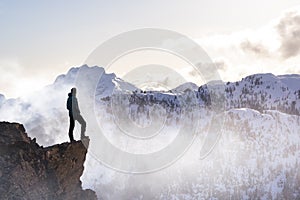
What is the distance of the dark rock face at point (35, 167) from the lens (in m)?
33.4

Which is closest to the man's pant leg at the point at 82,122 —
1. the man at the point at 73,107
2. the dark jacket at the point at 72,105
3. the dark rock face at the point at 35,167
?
the man at the point at 73,107

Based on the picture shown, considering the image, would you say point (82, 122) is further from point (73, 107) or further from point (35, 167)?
point (35, 167)

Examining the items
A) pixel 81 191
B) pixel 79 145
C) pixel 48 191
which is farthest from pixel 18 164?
pixel 81 191

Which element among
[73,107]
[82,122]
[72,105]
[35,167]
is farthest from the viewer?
[82,122]

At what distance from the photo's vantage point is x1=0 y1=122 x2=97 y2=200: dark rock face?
110 ft

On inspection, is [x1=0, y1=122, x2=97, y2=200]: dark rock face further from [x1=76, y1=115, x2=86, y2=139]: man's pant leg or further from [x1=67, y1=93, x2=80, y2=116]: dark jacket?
[x1=67, y1=93, x2=80, y2=116]: dark jacket

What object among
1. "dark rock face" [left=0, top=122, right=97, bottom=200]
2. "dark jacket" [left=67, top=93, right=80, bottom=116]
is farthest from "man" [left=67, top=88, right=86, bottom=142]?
"dark rock face" [left=0, top=122, right=97, bottom=200]

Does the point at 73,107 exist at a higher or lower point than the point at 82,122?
higher

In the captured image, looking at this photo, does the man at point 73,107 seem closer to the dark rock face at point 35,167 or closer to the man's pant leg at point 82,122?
the man's pant leg at point 82,122

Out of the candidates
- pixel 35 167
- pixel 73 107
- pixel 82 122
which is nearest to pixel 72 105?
pixel 73 107

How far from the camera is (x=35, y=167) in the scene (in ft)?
116

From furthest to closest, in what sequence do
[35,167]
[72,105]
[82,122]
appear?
[82,122] < [72,105] < [35,167]

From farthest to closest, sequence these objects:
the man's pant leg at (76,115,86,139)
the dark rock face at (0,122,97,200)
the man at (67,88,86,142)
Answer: the man's pant leg at (76,115,86,139) < the man at (67,88,86,142) < the dark rock face at (0,122,97,200)

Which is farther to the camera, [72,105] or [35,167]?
[72,105]
